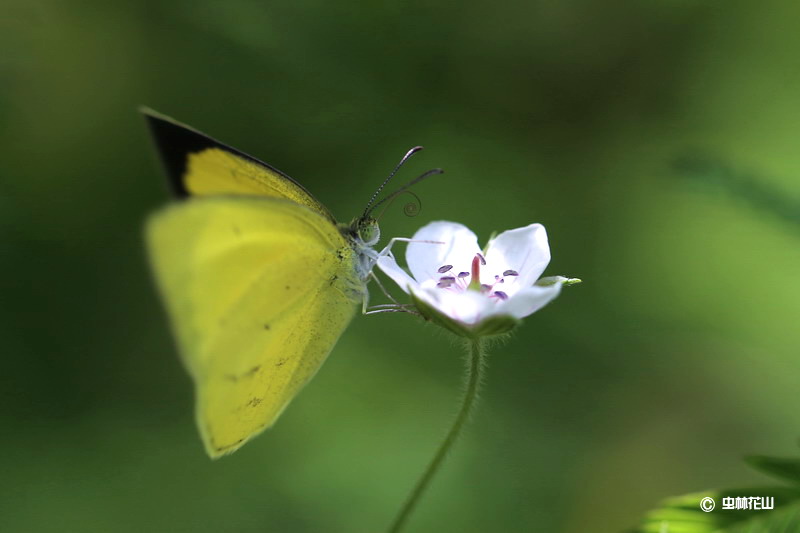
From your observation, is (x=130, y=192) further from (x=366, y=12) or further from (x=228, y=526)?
(x=228, y=526)

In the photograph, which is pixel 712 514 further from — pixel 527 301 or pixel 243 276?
pixel 243 276

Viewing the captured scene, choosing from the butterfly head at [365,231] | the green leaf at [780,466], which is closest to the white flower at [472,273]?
the butterfly head at [365,231]

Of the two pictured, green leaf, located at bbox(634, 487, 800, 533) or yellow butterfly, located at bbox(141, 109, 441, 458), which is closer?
green leaf, located at bbox(634, 487, 800, 533)

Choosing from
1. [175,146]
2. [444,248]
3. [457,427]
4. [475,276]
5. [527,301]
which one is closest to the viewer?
[457,427]

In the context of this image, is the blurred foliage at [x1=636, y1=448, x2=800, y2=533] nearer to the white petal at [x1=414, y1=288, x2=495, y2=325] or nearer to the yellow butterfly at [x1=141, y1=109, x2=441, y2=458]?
the white petal at [x1=414, y1=288, x2=495, y2=325]

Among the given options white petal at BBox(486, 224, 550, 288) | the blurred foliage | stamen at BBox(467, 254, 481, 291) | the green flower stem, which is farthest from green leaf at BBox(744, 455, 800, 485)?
stamen at BBox(467, 254, 481, 291)

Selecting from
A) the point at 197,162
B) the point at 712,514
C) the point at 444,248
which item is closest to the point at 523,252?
the point at 444,248
